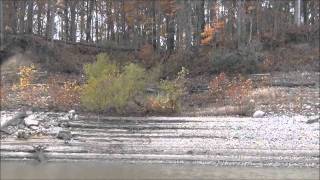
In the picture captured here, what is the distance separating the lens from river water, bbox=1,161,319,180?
16.4 m

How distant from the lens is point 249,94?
3150cm

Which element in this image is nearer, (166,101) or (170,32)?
(166,101)

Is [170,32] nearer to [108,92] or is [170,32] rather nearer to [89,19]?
[89,19]

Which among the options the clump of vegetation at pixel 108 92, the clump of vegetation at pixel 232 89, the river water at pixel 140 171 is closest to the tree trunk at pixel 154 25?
the clump of vegetation at pixel 232 89

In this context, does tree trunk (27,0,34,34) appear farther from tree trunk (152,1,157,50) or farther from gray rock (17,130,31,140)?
gray rock (17,130,31,140)

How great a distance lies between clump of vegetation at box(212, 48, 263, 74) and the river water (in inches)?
714

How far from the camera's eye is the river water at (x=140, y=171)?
1642 centimetres

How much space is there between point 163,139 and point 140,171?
213 inches

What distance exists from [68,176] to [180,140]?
7.60 metres

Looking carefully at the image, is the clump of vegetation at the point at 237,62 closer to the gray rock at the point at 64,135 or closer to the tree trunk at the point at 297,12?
the tree trunk at the point at 297,12

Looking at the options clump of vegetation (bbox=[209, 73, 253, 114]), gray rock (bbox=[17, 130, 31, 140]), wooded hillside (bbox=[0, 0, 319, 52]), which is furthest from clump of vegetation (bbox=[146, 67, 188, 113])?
wooded hillside (bbox=[0, 0, 319, 52])

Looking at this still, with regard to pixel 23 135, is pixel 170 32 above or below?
above

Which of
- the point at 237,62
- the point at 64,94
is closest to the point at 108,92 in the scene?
the point at 64,94

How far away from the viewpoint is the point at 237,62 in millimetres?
37281
